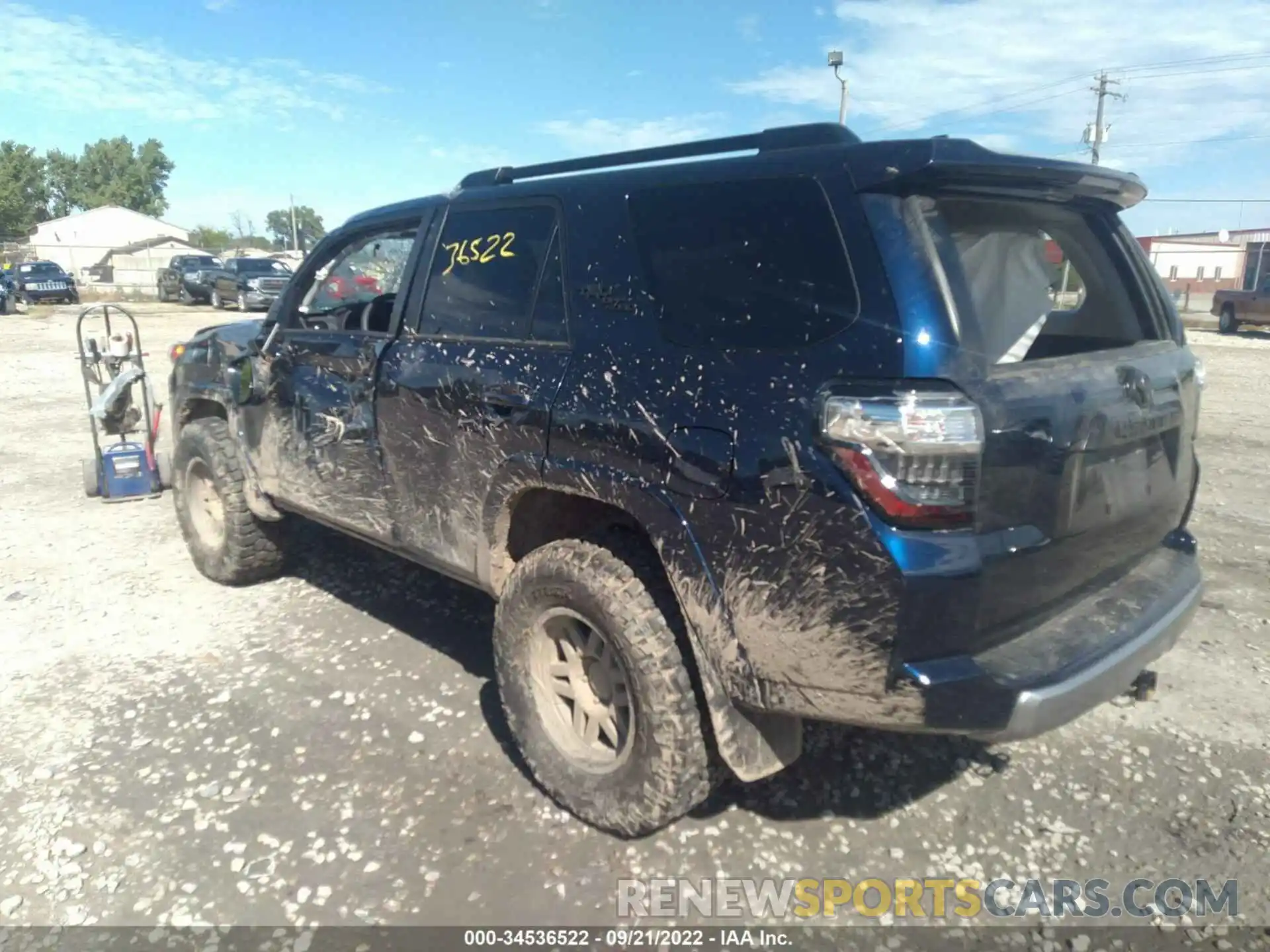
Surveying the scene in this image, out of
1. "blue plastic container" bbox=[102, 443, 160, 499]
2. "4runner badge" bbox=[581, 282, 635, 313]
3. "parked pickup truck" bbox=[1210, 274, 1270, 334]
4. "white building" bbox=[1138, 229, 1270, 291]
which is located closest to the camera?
"4runner badge" bbox=[581, 282, 635, 313]

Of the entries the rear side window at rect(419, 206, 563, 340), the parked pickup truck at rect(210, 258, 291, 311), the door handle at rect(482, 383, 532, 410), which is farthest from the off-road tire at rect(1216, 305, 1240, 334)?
the door handle at rect(482, 383, 532, 410)

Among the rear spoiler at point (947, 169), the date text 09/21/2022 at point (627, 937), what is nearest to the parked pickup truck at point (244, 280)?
the date text 09/21/2022 at point (627, 937)

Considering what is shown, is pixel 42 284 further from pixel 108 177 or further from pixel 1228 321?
pixel 108 177

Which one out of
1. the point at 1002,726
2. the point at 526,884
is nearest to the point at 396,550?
the point at 526,884

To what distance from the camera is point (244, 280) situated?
28891 millimetres

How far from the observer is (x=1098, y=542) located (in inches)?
99.7

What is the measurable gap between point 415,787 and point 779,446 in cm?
185

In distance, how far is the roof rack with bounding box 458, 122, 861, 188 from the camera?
8.00 feet

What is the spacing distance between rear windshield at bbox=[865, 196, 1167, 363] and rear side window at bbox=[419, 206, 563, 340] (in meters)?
1.27

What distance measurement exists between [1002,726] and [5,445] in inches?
373

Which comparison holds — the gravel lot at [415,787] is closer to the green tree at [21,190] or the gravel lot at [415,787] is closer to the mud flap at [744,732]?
the mud flap at [744,732]

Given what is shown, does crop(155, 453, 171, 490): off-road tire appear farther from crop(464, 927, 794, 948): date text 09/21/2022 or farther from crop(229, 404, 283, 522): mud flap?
crop(464, 927, 794, 948): date text 09/21/2022

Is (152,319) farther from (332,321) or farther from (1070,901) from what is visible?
(1070,901)

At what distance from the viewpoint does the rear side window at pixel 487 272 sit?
3090 millimetres
